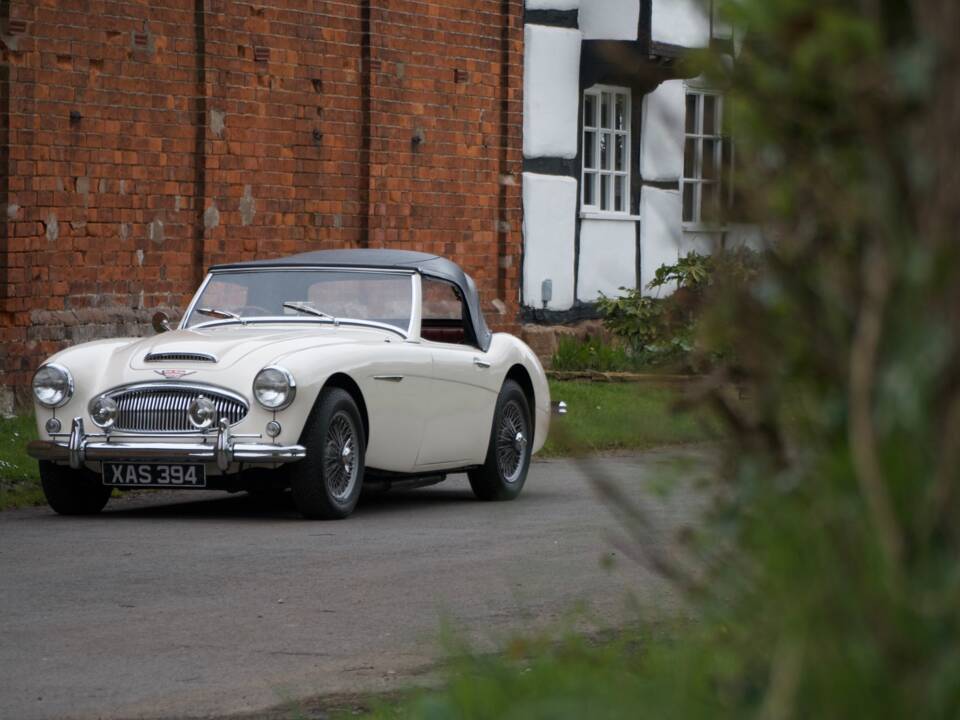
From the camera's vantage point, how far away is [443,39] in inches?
835

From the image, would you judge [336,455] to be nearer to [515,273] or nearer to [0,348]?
[0,348]

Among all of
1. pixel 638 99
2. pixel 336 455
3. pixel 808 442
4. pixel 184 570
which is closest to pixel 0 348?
pixel 336 455

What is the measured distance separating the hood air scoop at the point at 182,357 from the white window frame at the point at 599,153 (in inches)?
516

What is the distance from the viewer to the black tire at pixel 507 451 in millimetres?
12273

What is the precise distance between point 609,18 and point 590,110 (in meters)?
1.28

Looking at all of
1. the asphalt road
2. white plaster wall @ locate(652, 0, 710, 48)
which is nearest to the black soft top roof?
the asphalt road

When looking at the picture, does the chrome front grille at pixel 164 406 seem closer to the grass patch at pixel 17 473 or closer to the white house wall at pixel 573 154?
the grass patch at pixel 17 473

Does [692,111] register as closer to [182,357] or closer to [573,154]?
[573,154]

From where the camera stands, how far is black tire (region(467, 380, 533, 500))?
1227 centimetres

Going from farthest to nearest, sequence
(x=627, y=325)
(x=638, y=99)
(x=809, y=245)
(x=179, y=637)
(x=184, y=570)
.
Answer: (x=638, y=99), (x=627, y=325), (x=184, y=570), (x=179, y=637), (x=809, y=245)

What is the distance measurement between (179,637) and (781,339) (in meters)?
4.52

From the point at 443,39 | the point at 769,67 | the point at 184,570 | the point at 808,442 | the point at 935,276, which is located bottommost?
the point at 184,570

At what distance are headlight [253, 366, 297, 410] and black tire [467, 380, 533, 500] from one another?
2153 millimetres

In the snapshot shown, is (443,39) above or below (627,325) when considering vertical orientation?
above
